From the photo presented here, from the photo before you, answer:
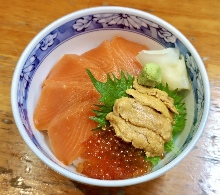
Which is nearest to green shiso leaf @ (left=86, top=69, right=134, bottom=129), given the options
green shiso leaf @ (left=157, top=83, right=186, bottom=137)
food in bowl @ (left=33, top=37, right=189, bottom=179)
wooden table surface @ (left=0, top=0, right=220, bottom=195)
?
food in bowl @ (left=33, top=37, right=189, bottom=179)

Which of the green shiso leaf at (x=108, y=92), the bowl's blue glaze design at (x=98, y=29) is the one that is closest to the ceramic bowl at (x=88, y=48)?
the bowl's blue glaze design at (x=98, y=29)

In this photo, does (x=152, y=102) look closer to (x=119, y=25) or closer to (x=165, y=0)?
(x=119, y=25)

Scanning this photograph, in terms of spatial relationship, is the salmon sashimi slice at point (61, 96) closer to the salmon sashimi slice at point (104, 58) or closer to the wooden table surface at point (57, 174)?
the salmon sashimi slice at point (104, 58)

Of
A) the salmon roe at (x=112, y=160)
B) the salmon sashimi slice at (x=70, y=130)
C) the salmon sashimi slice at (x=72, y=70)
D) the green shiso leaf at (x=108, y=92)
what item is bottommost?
the salmon roe at (x=112, y=160)

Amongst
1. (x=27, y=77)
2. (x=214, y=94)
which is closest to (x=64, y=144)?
(x=27, y=77)

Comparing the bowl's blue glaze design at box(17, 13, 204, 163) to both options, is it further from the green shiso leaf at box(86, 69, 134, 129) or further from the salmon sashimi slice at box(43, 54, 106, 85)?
the green shiso leaf at box(86, 69, 134, 129)

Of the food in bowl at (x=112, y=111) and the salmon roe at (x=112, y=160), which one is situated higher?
the food in bowl at (x=112, y=111)
